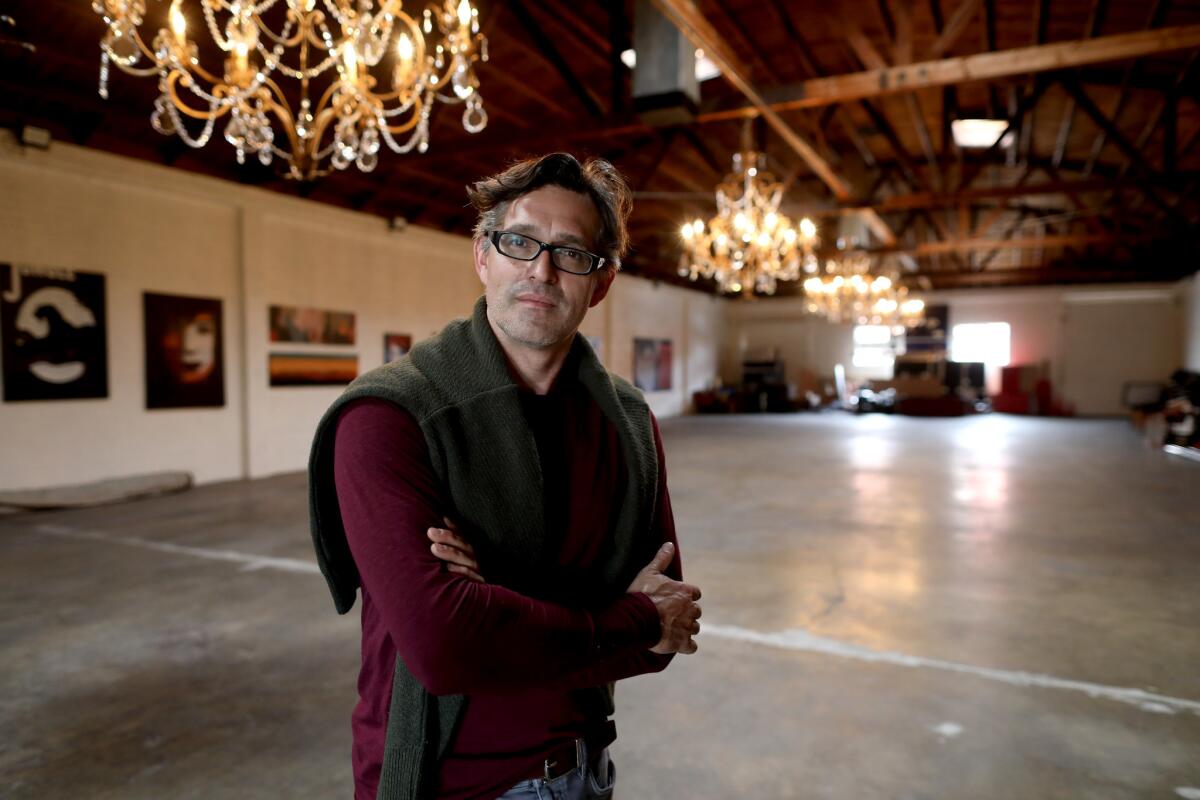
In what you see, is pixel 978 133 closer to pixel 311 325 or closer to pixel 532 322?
pixel 311 325

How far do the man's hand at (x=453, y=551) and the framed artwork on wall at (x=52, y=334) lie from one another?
8359 millimetres

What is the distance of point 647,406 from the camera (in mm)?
1451

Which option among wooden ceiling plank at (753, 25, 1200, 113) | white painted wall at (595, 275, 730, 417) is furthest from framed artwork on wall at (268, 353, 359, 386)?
wooden ceiling plank at (753, 25, 1200, 113)

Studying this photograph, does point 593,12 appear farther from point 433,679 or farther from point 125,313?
point 433,679

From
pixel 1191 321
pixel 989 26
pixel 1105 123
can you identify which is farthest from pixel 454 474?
pixel 1191 321

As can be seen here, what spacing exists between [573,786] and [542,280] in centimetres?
86

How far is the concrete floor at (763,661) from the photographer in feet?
8.13

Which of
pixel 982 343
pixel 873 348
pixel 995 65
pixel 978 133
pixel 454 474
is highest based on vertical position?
pixel 978 133

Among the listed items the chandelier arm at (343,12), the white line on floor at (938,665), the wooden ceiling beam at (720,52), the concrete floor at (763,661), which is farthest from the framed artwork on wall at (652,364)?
the chandelier arm at (343,12)

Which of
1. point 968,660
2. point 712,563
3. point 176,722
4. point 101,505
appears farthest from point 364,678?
point 101,505

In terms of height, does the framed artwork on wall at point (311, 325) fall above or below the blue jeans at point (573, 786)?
above

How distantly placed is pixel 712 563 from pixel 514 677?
426cm

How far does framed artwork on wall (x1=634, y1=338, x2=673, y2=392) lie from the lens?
1869 centimetres

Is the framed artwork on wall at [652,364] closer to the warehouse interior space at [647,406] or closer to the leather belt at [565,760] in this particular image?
the warehouse interior space at [647,406]
